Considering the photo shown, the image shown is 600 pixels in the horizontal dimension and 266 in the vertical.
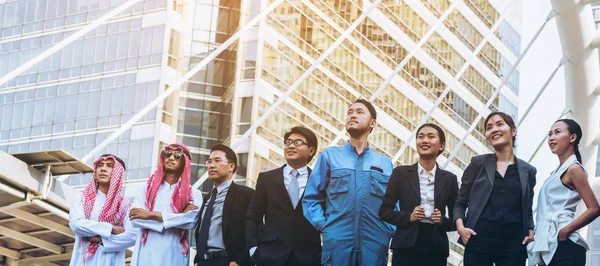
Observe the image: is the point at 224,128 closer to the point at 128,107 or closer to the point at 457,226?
the point at 128,107

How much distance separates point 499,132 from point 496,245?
2.41 ft

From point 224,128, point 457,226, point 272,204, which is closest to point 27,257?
point 272,204

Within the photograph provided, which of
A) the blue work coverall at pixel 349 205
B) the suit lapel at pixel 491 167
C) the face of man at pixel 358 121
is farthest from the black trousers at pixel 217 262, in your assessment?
the suit lapel at pixel 491 167

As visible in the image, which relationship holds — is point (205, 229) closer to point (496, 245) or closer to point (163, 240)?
point (163, 240)

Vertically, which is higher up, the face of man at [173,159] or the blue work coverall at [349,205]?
the face of man at [173,159]

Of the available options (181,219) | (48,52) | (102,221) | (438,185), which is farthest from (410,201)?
(48,52)

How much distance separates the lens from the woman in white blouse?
22.9 feet

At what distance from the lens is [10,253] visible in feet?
38.6

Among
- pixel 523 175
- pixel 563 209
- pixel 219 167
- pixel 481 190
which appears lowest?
pixel 563 209

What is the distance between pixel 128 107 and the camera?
46.7 meters

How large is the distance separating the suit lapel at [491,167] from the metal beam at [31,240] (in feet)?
17.6

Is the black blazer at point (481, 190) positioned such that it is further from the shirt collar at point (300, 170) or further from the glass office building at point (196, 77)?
the glass office building at point (196, 77)

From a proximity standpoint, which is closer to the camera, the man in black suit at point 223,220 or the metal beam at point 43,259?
the man in black suit at point 223,220

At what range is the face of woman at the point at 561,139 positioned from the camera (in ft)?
24.0
